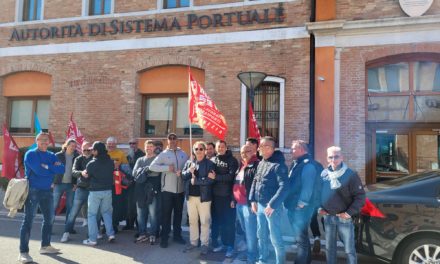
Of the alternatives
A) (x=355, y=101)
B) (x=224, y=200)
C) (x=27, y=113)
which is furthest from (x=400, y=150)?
(x=27, y=113)

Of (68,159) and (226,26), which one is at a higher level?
(226,26)

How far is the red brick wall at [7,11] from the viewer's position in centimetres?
1339

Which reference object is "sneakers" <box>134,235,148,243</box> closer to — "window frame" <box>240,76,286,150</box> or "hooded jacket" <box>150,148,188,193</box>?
"hooded jacket" <box>150,148,188,193</box>

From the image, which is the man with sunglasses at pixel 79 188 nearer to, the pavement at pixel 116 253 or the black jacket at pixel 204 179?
the pavement at pixel 116 253

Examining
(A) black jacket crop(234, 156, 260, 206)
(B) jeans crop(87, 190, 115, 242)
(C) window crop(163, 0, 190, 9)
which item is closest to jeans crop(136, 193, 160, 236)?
(B) jeans crop(87, 190, 115, 242)

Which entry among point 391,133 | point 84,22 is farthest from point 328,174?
point 84,22

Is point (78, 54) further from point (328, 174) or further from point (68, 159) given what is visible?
point (328, 174)

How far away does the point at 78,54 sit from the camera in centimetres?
1241

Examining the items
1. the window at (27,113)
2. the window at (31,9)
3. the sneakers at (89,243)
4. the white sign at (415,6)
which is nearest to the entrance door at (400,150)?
the white sign at (415,6)

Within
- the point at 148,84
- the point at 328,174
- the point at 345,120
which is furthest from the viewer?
the point at 148,84

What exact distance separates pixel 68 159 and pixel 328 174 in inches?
199

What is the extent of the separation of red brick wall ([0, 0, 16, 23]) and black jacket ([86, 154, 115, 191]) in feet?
31.0

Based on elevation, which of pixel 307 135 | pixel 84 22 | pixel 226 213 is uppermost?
pixel 84 22

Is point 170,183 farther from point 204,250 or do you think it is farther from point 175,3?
point 175,3
